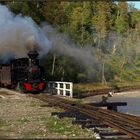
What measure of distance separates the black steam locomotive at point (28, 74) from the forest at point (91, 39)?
8.74 m

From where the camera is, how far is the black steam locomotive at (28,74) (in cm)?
2909

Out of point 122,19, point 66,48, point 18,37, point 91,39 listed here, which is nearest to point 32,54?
point 18,37

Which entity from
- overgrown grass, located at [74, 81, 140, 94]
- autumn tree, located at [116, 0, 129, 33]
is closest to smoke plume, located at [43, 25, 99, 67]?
overgrown grass, located at [74, 81, 140, 94]

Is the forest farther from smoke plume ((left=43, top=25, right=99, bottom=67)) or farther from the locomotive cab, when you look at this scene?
the locomotive cab

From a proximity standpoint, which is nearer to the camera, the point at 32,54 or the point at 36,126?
the point at 36,126

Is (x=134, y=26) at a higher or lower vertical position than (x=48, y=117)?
higher

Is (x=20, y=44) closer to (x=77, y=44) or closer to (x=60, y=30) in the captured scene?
(x=60, y=30)

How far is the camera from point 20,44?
1222 inches

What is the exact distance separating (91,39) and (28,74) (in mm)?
47449

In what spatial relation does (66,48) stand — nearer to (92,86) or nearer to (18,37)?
(92,86)

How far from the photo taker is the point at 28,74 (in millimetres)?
29219

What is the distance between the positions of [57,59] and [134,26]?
50.3 metres

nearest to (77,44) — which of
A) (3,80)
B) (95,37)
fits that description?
(95,37)

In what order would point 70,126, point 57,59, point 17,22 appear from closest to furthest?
1. point 70,126
2. point 17,22
3. point 57,59
